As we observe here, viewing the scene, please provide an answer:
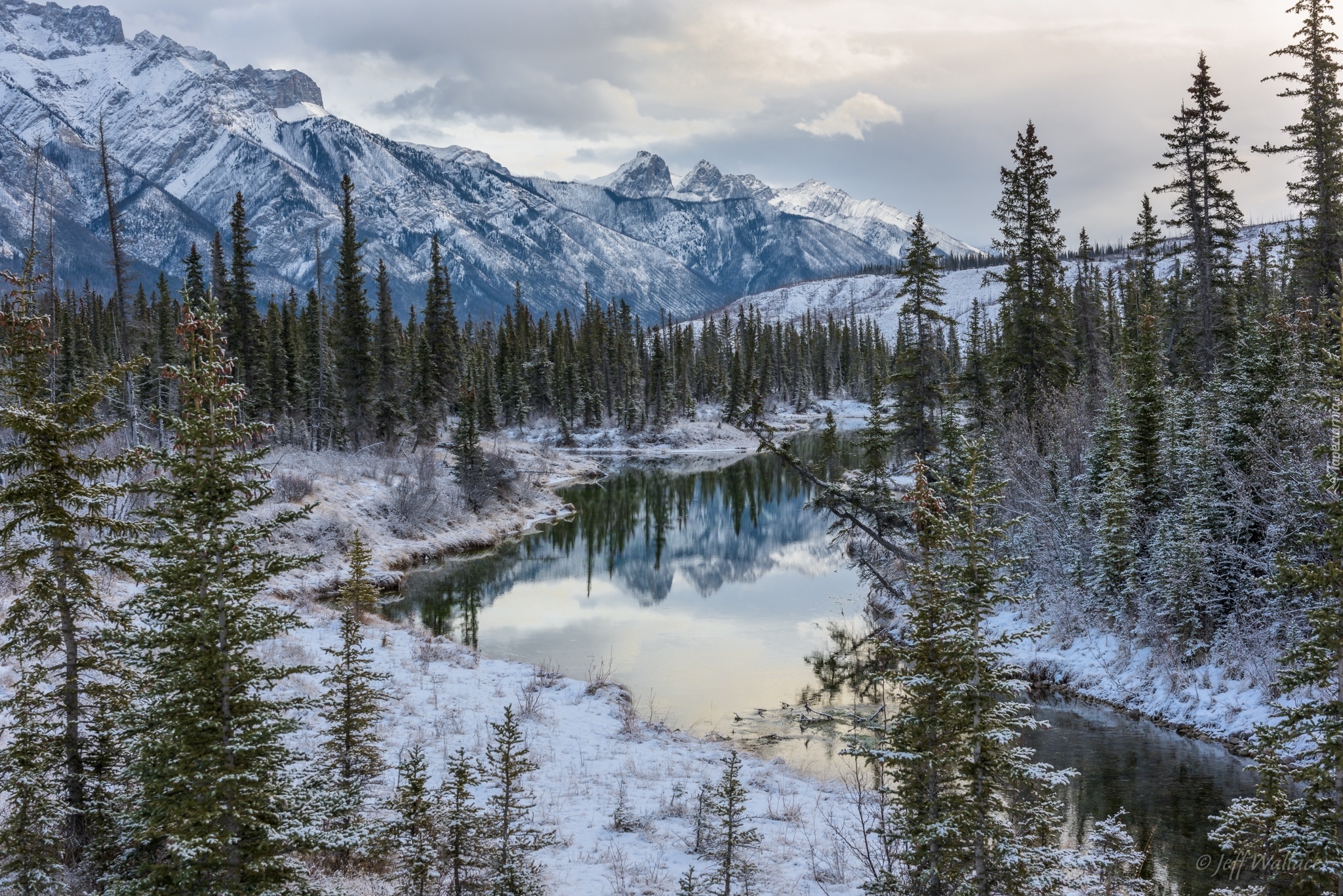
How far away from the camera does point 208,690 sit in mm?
6520

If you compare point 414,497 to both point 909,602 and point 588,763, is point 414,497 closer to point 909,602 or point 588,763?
point 588,763

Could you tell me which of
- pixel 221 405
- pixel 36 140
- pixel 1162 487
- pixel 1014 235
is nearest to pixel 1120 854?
pixel 221 405

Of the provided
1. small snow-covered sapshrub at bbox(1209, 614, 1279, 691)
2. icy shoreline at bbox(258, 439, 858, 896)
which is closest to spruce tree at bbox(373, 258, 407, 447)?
icy shoreline at bbox(258, 439, 858, 896)

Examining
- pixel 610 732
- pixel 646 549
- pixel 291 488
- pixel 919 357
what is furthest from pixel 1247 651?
pixel 291 488

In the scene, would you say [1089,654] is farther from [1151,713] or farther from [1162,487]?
[1162,487]

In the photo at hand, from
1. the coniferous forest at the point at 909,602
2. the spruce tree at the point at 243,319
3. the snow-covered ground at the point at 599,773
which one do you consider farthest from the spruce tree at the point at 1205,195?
the spruce tree at the point at 243,319

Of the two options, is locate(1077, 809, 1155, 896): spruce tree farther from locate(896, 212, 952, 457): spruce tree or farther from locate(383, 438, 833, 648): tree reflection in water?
locate(896, 212, 952, 457): spruce tree

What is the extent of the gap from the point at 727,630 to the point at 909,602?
20.5m

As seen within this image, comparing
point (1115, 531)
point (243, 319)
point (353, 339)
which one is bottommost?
point (1115, 531)

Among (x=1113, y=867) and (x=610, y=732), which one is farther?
(x=610, y=732)

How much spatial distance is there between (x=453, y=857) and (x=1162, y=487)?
745 inches

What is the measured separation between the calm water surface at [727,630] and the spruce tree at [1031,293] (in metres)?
10.00

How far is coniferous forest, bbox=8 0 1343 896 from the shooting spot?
6.69m

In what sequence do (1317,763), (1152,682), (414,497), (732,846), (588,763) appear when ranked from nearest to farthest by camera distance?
(1317,763), (732,846), (588,763), (1152,682), (414,497)
